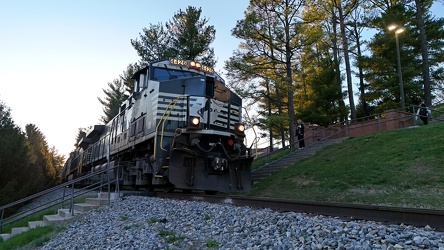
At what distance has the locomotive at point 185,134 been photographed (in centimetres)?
957

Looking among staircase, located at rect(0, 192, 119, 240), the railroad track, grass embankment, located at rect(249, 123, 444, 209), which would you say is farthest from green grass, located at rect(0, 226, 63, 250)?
grass embankment, located at rect(249, 123, 444, 209)

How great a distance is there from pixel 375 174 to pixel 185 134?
6270mm

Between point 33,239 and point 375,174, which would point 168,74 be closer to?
point 33,239

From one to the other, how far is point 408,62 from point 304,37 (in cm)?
1162

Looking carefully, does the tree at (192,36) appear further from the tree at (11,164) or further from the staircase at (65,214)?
the staircase at (65,214)

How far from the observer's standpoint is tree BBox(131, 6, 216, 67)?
28.1 meters

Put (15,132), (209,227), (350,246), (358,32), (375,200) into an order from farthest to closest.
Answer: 1. (358,32)
2. (15,132)
3. (375,200)
4. (209,227)
5. (350,246)

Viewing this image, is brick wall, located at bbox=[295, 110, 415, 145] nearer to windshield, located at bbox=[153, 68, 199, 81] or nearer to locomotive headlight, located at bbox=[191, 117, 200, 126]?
windshield, located at bbox=[153, 68, 199, 81]

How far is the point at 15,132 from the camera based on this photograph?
22.4 meters

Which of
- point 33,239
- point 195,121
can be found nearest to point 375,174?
point 195,121

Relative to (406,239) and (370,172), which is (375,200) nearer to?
(370,172)

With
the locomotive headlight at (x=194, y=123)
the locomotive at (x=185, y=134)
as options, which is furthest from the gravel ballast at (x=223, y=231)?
the locomotive headlight at (x=194, y=123)

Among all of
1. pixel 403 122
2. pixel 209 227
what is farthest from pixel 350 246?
pixel 403 122

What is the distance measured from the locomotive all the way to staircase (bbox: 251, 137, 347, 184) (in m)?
5.42
